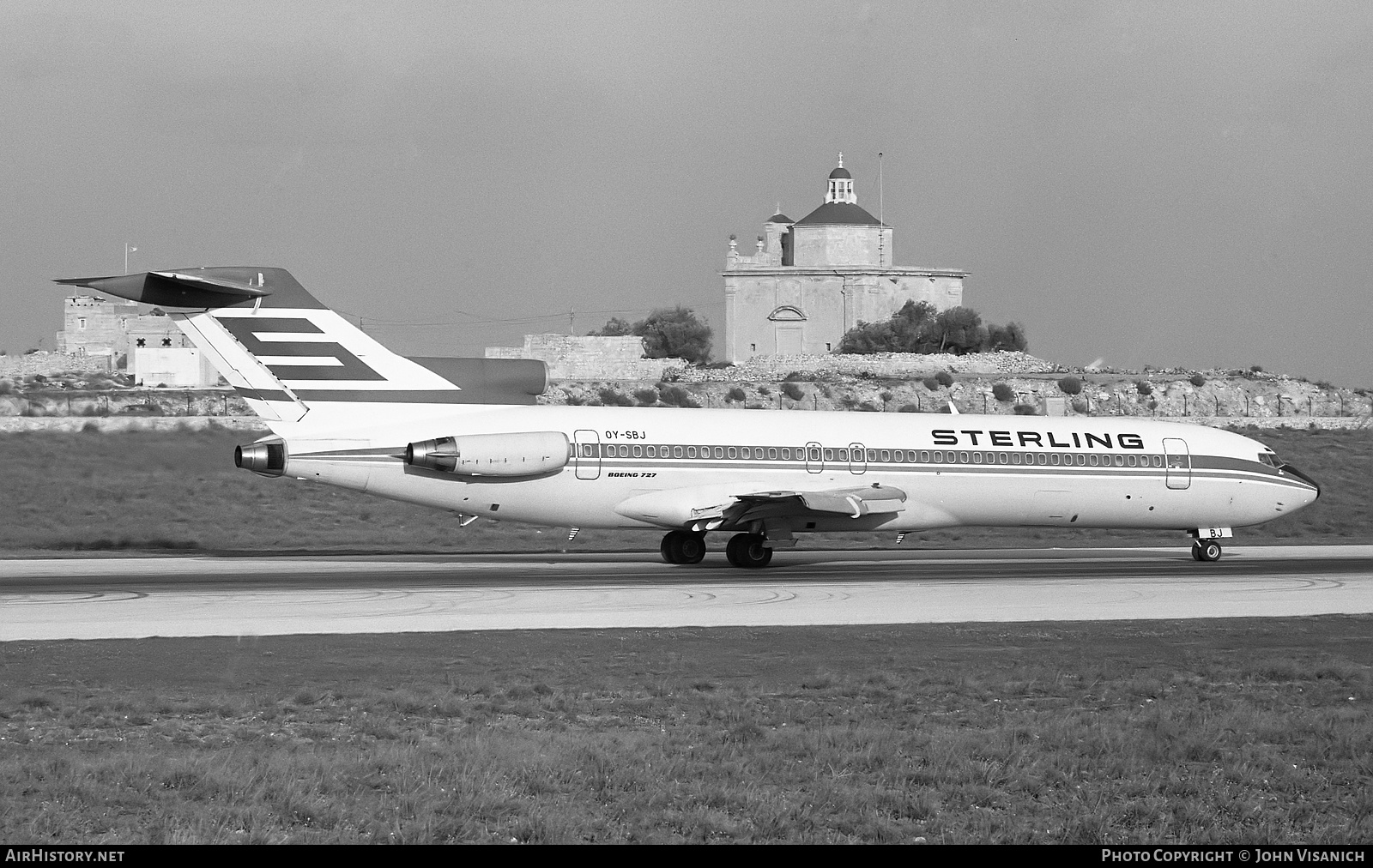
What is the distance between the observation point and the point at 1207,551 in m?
31.7

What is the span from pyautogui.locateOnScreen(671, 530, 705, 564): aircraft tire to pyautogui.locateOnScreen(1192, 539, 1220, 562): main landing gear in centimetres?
1085

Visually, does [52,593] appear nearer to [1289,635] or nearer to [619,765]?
[619,765]

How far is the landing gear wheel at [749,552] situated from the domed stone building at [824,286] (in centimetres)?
9298

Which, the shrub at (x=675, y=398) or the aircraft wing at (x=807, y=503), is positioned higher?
the shrub at (x=675, y=398)

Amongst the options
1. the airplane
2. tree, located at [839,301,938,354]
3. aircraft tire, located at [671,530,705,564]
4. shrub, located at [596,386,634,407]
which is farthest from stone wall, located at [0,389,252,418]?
tree, located at [839,301,938,354]

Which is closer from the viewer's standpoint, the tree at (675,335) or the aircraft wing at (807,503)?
the aircraft wing at (807,503)

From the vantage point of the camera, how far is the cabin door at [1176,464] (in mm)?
31359

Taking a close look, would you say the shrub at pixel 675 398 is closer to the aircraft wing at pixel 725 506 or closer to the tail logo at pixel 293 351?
the aircraft wing at pixel 725 506

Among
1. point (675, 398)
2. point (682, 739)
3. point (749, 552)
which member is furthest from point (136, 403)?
point (682, 739)

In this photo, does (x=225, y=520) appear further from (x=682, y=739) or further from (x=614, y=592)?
(x=682, y=739)

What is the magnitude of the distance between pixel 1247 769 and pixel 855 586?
1406 centimetres

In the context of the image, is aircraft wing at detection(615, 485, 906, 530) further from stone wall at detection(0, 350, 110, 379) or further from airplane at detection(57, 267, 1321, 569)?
stone wall at detection(0, 350, 110, 379)

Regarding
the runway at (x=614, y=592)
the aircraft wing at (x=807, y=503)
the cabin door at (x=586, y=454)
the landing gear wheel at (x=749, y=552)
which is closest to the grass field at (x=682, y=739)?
the runway at (x=614, y=592)

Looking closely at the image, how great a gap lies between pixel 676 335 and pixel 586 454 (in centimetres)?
10738
